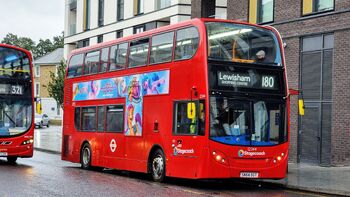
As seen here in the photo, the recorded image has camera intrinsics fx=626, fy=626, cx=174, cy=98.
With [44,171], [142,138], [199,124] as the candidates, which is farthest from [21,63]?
[199,124]

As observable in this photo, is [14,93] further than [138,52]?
Yes

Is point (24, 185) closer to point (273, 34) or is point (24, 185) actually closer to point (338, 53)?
point (273, 34)

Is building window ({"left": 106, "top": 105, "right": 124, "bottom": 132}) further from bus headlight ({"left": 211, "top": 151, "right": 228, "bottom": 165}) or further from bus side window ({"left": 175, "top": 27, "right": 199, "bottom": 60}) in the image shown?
bus headlight ({"left": 211, "top": 151, "right": 228, "bottom": 165})

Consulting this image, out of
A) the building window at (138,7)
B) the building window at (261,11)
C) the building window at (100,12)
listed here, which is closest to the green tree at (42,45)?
the building window at (100,12)

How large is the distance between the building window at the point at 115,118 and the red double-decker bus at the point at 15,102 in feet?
12.7

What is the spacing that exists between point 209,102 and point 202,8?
1583 cm

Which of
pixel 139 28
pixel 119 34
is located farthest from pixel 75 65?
pixel 119 34

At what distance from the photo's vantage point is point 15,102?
21625mm

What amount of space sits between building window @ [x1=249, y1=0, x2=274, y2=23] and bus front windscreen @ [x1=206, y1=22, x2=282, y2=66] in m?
9.15

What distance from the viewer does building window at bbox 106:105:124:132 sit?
18.5 metres

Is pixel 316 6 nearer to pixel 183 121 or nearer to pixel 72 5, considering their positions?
pixel 183 121

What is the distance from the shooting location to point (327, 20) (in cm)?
2134

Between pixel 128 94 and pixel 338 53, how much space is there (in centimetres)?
750

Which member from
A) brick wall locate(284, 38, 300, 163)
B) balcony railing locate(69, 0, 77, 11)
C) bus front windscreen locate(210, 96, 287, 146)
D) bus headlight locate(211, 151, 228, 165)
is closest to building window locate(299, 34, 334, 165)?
brick wall locate(284, 38, 300, 163)
